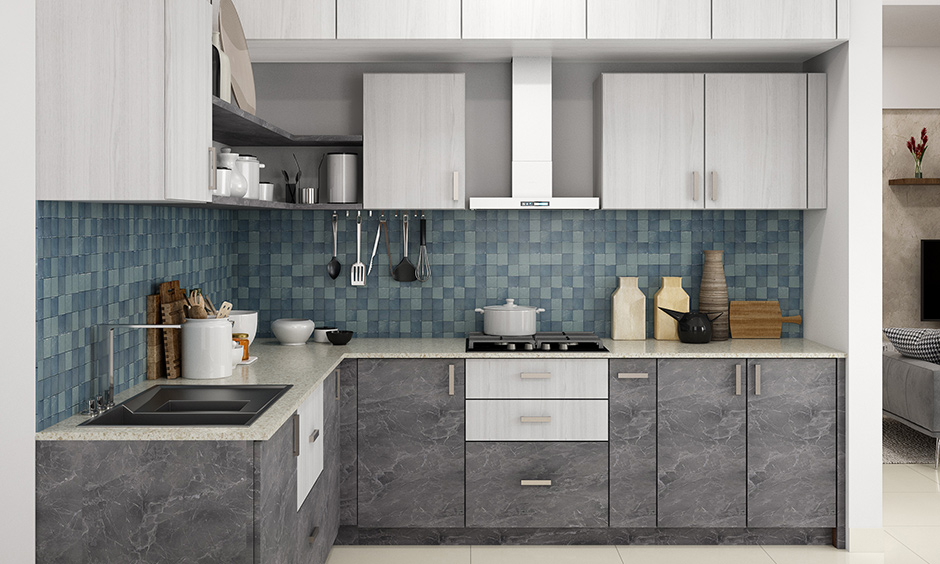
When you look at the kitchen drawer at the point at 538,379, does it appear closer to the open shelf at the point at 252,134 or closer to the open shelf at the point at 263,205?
the open shelf at the point at 263,205

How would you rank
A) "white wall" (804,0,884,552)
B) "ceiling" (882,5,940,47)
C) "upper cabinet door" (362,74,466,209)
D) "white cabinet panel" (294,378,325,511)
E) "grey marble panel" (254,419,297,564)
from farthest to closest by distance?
"ceiling" (882,5,940,47)
"upper cabinet door" (362,74,466,209)
"white wall" (804,0,884,552)
"white cabinet panel" (294,378,325,511)
"grey marble panel" (254,419,297,564)

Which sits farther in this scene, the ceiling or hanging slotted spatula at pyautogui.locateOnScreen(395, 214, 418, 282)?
the ceiling

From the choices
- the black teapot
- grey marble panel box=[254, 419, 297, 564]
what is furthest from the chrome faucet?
the black teapot

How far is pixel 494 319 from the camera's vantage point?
12.2ft

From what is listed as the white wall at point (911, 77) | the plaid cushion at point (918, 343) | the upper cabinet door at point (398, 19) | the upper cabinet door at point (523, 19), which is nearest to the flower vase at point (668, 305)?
the upper cabinet door at point (523, 19)

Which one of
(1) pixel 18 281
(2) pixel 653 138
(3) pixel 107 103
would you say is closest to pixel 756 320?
(2) pixel 653 138

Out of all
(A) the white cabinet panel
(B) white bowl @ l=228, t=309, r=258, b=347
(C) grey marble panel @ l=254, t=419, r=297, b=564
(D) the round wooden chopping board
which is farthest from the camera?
(B) white bowl @ l=228, t=309, r=258, b=347

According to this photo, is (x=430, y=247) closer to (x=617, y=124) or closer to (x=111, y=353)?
(x=617, y=124)

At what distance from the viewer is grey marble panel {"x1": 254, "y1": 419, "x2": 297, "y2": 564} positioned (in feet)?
6.99

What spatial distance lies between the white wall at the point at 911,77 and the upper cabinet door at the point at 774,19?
2848 millimetres

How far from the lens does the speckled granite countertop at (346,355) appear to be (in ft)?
7.79

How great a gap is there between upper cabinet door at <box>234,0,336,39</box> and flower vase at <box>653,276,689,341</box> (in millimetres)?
1970

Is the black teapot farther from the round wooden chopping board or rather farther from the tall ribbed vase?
the round wooden chopping board

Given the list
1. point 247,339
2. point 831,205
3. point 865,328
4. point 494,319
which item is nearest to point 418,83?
point 494,319
